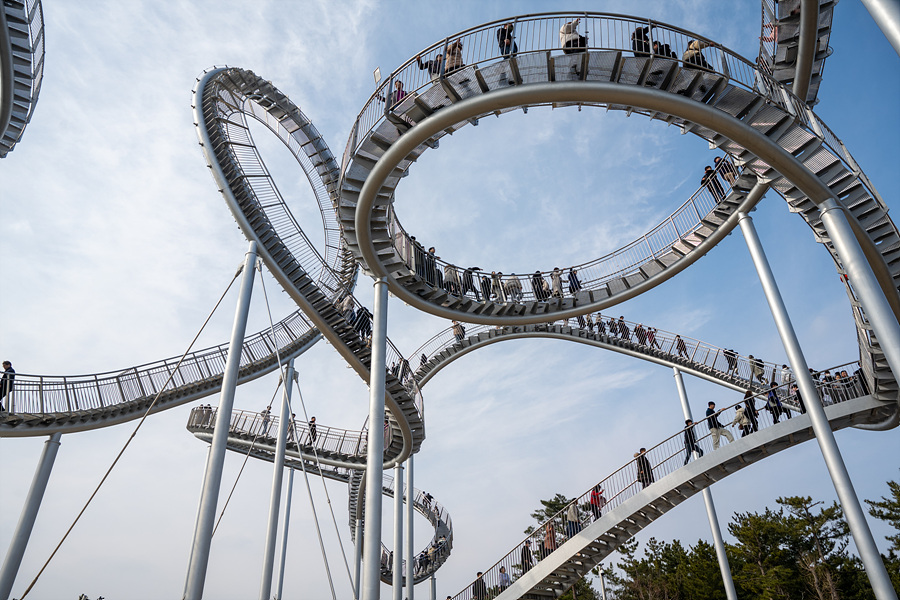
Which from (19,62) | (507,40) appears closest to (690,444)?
(507,40)

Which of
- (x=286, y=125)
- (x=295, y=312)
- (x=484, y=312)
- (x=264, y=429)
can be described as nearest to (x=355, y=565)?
(x=264, y=429)

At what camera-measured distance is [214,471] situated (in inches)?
402

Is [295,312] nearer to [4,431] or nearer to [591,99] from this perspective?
[4,431]

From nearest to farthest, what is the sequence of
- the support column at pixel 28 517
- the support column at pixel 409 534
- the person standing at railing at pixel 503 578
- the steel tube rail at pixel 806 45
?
the steel tube rail at pixel 806 45 < the support column at pixel 28 517 < the person standing at railing at pixel 503 578 < the support column at pixel 409 534

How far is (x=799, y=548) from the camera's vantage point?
29422 millimetres

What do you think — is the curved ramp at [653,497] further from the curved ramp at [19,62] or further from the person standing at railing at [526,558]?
the curved ramp at [19,62]

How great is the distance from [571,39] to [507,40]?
118cm

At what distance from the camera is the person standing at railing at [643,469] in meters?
14.4

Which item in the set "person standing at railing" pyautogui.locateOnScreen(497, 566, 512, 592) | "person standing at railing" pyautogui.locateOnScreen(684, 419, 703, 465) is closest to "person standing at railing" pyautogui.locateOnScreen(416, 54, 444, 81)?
"person standing at railing" pyautogui.locateOnScreen(684, 419, 703, 465)

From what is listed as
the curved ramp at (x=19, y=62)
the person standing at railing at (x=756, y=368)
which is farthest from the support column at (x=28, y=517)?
the person standing at railing at (x=756, y=368)

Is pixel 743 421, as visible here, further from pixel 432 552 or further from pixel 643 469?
pixel 432 552

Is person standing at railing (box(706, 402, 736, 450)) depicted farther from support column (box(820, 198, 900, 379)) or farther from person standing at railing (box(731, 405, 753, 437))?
support column (box(820, 198, 900, 379))

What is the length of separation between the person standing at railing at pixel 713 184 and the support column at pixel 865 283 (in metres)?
5.13

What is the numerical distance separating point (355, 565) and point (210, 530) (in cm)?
1423
